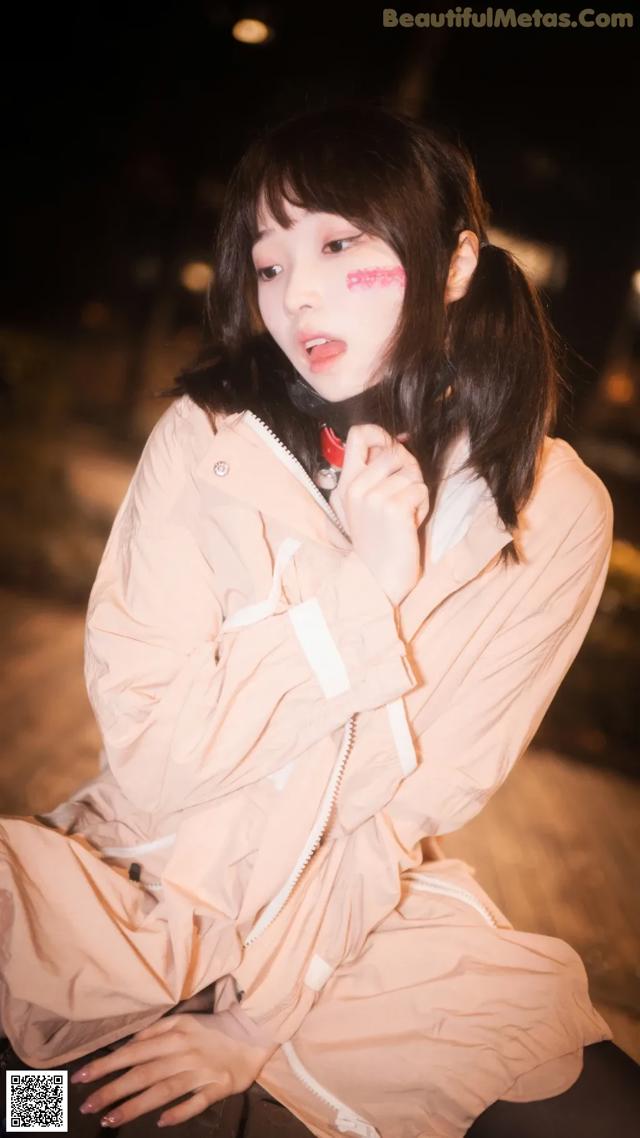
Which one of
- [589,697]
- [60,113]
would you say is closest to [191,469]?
[589,697]

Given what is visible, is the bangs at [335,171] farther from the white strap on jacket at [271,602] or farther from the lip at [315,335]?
the white strap on jacket at [271,602]

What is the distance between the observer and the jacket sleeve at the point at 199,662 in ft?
4.35

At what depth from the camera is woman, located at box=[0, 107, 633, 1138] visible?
1.35 m

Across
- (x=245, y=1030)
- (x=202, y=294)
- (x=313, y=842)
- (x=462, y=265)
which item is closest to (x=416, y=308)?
Answer: (x=462, y=265)

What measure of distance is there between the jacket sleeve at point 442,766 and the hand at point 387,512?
258 mm

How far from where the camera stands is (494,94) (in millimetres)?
4055

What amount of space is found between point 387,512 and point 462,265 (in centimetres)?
69

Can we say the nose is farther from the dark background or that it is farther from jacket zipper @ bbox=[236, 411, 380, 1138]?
the dark background

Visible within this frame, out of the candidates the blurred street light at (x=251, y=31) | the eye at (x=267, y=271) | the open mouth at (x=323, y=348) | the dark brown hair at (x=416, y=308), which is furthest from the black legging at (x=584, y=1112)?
the blurred street light at (x=251, y=31)

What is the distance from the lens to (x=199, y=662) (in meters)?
1.43

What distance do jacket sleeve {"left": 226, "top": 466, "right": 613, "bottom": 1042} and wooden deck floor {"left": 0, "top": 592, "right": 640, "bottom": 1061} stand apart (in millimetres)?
2060

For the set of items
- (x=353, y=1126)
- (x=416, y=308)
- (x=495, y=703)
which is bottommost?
(x=353, y=1126)

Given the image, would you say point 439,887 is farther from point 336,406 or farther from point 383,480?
point 336,406

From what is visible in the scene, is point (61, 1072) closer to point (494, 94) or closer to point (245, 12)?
point (494, 94)
